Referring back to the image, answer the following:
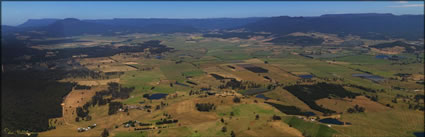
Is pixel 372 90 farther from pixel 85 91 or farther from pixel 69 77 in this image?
pixel 69 77

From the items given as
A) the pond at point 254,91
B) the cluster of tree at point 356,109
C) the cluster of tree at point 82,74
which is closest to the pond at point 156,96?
the pond at point 254,91

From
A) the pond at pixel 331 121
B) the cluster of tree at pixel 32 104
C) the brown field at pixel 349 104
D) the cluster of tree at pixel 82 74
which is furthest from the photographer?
the cluster of tree at pixel 82 74

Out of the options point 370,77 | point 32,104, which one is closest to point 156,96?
point 32,104

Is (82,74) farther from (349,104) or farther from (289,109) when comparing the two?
(349,104)

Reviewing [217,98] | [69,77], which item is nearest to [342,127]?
[217,98]

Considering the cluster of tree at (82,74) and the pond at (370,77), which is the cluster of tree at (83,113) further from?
the pond at (370,77)
